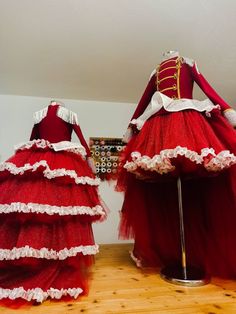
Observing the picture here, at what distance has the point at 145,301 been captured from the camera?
0.87 meters

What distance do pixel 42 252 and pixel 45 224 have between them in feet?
0.33

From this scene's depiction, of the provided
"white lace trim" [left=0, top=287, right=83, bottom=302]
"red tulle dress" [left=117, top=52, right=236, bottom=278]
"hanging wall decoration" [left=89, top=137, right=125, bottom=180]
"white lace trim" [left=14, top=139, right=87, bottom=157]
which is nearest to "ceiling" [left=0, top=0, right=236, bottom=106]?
"red tulle dress" [left=117, top=52, right=236, bottom=278]

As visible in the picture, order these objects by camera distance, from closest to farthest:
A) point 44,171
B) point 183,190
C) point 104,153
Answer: point 44,171 → point 183,190 → point 104,153

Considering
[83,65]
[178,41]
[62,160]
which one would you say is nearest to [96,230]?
[62,160]

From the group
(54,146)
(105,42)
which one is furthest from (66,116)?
(105,42)

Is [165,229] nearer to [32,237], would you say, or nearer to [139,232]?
[139,232]

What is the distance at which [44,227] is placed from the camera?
917 mm

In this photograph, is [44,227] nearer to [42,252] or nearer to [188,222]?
[42,252]

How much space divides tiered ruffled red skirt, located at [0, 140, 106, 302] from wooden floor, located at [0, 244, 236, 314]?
0.15 ft

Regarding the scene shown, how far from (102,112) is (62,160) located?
1.15 metres

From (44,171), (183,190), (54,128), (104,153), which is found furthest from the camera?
(104,153)

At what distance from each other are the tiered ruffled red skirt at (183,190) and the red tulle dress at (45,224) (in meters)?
Answer: 0.23

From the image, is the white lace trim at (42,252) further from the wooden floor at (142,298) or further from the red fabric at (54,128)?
the red fabric at (54,128)

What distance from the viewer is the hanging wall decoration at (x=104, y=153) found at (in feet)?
6.56
